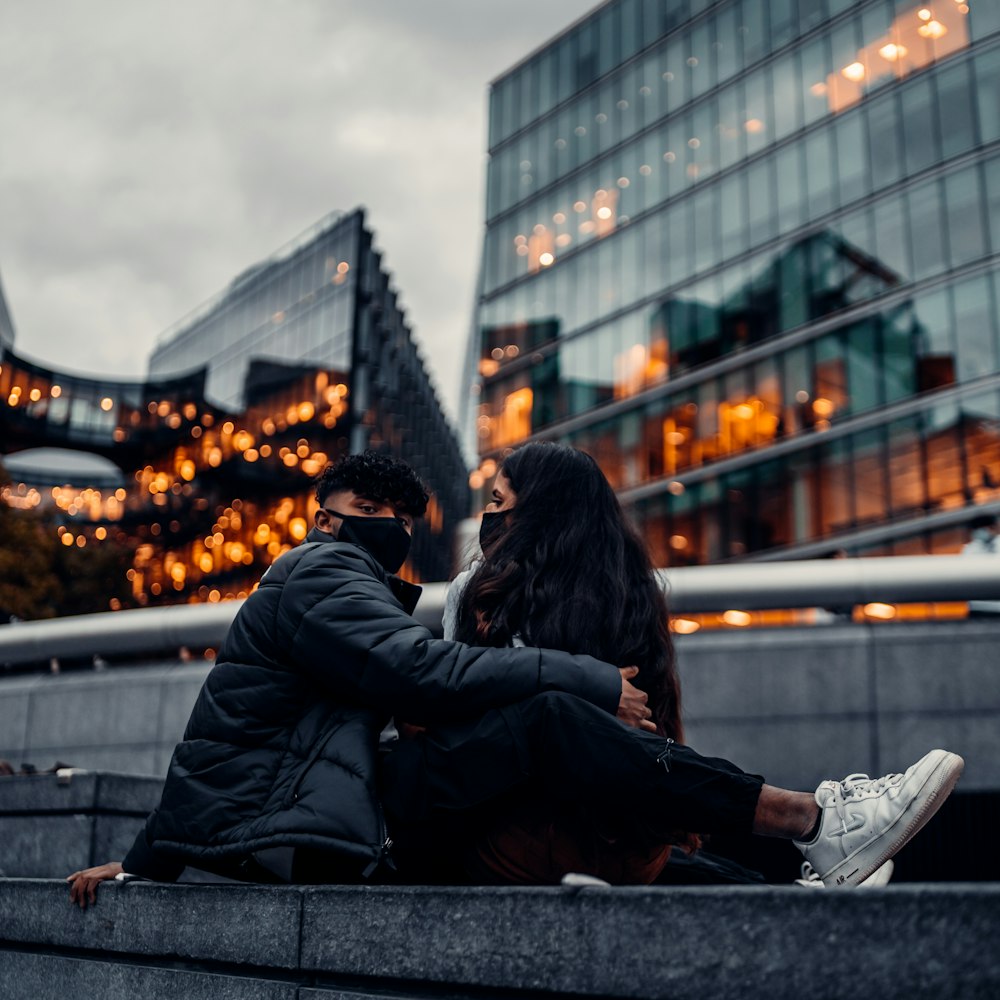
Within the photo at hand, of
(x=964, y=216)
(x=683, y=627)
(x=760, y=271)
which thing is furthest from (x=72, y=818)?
(x=760, y=271)

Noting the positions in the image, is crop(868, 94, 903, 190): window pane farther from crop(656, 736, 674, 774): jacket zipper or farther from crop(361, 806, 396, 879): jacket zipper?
crop(361, 806, 396, 879): jacket zipper

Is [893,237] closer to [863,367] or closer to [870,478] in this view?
[863,367]

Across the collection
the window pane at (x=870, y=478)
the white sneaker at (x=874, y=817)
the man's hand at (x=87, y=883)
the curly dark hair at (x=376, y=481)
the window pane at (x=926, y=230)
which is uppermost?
the window pane at (x=926, y=230)

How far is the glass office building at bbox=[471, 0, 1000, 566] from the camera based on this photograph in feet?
105

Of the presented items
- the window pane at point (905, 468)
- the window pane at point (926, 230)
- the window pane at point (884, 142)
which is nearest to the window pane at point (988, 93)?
the window pane at point (926, 230)

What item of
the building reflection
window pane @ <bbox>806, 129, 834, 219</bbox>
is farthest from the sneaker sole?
window pane @ <bbox>806, 129, 834, 219</bbox>

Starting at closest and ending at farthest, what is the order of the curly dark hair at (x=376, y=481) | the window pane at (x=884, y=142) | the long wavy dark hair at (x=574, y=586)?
the long wavy dark hair at (x=574, y=586) < the curly dark hair at (x=376, y=481) < the window pane at (x=884, y=142)

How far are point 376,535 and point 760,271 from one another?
35.1 m

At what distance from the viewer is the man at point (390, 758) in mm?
2928

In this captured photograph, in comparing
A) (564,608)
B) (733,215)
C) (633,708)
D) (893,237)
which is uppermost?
(733,215)

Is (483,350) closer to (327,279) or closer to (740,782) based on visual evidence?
(327,279)

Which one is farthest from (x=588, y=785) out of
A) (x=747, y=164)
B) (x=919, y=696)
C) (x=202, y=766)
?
(x=747, y=164)

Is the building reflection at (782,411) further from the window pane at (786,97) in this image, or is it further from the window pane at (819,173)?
the window pane at (786,97)

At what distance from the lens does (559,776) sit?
296 centimetres
